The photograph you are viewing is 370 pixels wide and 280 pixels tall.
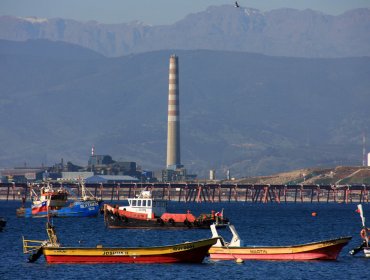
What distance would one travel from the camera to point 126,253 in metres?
88.1

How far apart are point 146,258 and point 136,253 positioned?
942 millimetres

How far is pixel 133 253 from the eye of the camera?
88.3 metres

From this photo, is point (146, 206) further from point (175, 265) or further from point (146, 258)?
point (175, 265)

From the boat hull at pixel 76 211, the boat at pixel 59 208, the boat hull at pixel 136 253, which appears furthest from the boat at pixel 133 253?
the boat at pixel 59 208

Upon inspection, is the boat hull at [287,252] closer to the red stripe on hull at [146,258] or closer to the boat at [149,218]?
the red stripe on hull at [146,258]

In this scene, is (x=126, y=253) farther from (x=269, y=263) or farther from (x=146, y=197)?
(x=146, y=197)

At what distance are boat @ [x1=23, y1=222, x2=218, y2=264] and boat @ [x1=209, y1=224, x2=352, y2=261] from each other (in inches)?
149

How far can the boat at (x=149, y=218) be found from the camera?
460 ft

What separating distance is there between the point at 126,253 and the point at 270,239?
3796 centimetres

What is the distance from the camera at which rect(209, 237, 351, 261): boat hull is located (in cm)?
9225

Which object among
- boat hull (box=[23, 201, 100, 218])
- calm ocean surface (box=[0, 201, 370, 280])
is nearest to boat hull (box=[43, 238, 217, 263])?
calm ocean surface (box=[0, 201, 370, 280])

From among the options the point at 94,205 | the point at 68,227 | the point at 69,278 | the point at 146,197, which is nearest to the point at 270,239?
the point at 146,197

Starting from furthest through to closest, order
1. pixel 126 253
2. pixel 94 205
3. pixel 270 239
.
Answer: pixel 94 205
pixel 270 239
pixel 126 253

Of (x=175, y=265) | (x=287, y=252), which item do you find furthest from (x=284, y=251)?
(x=175, y=265)
